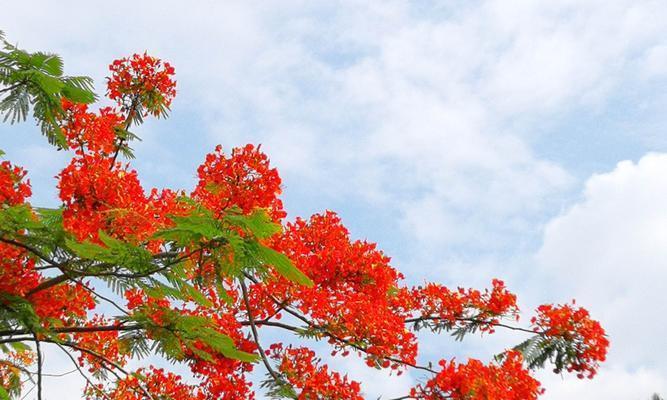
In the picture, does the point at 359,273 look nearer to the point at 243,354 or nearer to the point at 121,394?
the point at 243,354

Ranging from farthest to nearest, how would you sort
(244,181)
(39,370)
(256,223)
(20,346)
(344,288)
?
1. (20,346)
2. (344,288)
3. (39,370)
4. (244,181)
5. (256,223)

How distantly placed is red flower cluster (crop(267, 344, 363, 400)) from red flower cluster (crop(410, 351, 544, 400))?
0.72 m

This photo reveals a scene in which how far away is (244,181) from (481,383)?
2.47 meters

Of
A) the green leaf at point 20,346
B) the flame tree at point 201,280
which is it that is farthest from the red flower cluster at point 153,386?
the green leaf at point 20,346

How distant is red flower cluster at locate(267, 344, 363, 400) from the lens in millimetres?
6020

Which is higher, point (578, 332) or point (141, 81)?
point (141, 81)

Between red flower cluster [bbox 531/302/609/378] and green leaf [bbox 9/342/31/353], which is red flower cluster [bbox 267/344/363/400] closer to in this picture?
red flower cluster [bbox 531/302/609/378]

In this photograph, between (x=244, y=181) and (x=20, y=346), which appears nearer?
(x=244, y=181)

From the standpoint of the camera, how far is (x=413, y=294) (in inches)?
322

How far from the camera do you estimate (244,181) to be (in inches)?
203

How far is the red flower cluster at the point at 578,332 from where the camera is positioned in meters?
7.25

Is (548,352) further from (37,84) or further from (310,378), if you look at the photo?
(37,84)

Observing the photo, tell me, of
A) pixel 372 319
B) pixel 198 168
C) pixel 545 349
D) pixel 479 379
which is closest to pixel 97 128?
pixel 198 168

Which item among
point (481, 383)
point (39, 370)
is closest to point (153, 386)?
point (39, 370)
